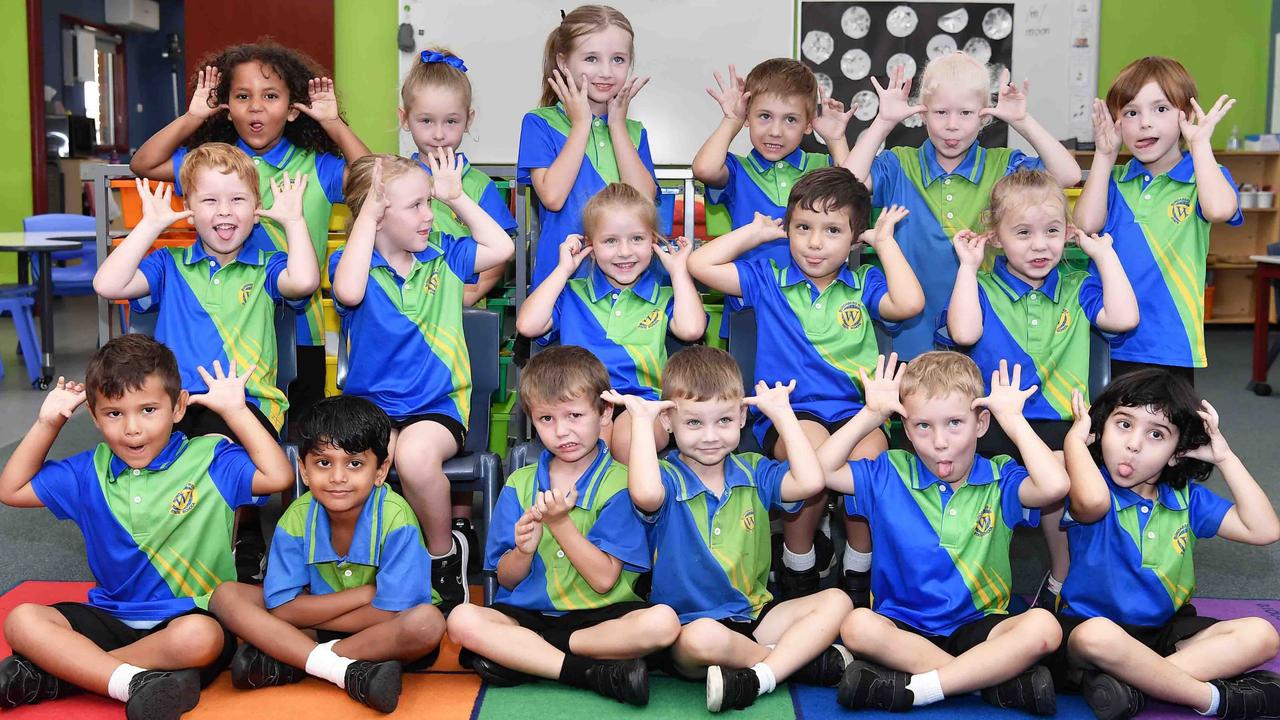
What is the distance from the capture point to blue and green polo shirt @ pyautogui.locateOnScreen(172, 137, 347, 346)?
2.78 metres

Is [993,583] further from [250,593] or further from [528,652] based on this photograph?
[250,593]

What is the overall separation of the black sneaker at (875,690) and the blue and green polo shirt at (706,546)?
24 cm

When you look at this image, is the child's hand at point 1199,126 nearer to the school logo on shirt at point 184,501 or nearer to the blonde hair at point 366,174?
the blonde hair at point 366,174

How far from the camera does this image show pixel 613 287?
2607 mm

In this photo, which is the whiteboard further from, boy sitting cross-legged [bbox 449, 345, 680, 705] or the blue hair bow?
boy sitting cross-legged [bbox 449, 345, 680, 705]

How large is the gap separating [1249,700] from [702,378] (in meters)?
1.10

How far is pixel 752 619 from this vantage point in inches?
85.6

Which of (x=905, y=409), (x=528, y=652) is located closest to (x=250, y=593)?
(x=528, y=652)

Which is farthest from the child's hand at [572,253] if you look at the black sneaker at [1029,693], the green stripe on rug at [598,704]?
the black sneaker at [1029,693]

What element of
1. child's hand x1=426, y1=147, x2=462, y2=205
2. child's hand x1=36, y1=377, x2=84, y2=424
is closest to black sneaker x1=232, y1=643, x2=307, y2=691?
child's hand x1=36, y1=377, x2=84, y2=424

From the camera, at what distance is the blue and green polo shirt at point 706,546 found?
2.16 m

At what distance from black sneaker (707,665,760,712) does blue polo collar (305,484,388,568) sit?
2.18ft

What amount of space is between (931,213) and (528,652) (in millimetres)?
1512

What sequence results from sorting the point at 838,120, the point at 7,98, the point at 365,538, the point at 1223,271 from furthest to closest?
1. the point at 7,98
2. the point at 1223,271
3. the point at 838,120
4. the point at 365,538
